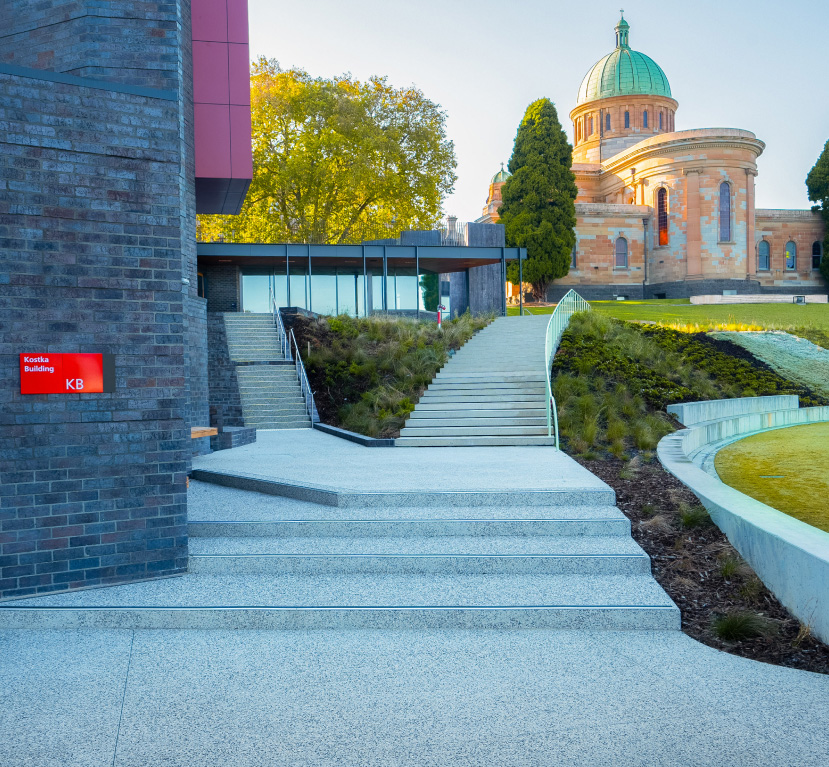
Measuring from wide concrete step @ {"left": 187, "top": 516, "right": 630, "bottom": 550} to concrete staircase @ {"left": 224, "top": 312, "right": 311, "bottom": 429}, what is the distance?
987 cm

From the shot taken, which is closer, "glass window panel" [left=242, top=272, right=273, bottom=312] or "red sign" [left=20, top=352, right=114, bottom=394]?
"red sign" [left=20, top=352, right=114, bottom=394]

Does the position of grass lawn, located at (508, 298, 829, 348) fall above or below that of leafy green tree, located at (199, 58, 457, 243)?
below

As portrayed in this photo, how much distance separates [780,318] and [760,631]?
94.3ft

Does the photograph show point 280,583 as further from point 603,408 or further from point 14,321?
point 603,408

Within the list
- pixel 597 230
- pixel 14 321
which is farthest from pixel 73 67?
pixel 597 230

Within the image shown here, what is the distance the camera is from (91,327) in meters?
5.27

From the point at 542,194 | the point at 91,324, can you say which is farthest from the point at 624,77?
the point at 91,324

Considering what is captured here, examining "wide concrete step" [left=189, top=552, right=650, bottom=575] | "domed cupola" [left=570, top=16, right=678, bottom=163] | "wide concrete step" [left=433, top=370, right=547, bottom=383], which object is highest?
"domed cupola" [left=570, top=16, right=678, bottom=163]

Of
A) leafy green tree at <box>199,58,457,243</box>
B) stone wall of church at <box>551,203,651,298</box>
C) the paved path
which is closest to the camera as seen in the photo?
the paved path

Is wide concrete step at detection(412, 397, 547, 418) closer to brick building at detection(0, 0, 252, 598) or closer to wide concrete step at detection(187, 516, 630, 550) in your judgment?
wide concrete step at detection(187, 516, 630, 550)

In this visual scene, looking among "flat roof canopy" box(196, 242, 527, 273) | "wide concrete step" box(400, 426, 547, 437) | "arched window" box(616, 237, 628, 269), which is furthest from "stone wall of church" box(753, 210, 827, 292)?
"wide concrete step" box(400, 426, 547, 437)

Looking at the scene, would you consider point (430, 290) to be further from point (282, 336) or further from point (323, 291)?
point (282, 336)

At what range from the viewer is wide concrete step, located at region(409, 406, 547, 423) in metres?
12.6

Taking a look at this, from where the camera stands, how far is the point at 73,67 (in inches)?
335
